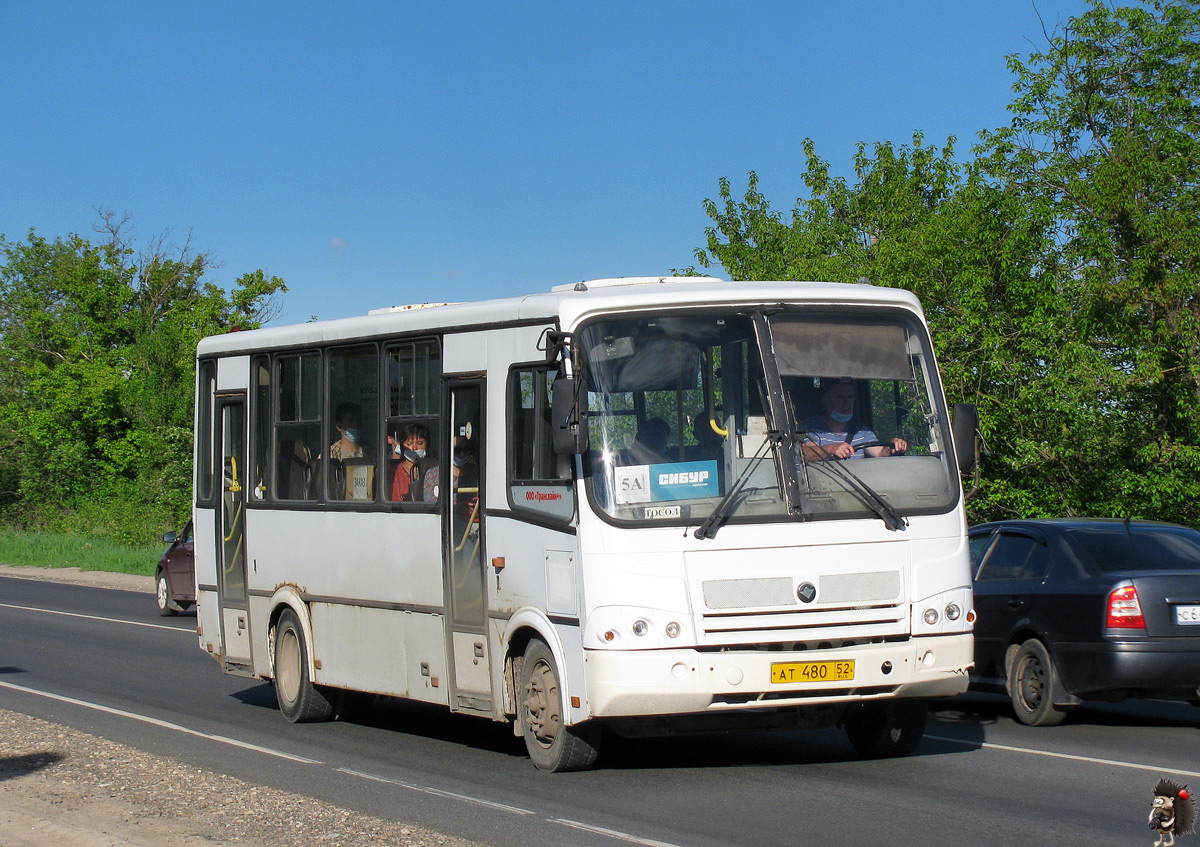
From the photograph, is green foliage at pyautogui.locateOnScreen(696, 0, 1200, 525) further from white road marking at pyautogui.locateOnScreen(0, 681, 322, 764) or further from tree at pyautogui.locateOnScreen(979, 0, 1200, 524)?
white road marking at pyautogui.locateOnScreen(0, 681, 322, 764)

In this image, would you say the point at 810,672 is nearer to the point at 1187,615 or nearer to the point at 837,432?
the point at 837,432

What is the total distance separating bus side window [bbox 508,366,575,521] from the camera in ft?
29.0

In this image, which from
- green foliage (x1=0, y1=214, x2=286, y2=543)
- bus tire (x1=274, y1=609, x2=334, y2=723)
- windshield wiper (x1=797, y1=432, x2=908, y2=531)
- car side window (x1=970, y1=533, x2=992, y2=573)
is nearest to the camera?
A: windshield wiper (x1=797, y1=432, x2=908, y2=531)

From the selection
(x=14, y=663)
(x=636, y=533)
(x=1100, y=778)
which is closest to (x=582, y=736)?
(x=636, y=533)

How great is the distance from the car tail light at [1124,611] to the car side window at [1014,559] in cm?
88

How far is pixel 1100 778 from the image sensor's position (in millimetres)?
8852

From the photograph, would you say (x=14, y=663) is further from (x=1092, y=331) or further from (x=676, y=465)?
(x=1092, y=331)

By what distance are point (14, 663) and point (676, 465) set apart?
41.1 feet

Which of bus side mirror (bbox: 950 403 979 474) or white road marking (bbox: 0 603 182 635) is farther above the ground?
bus side mirror (bbox: 950 403 979 474)

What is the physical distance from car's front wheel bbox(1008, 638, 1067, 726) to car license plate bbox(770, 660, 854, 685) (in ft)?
11.2

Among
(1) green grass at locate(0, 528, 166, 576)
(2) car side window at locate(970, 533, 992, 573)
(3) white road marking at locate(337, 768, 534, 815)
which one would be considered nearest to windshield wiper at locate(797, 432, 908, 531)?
(3) white road marking at locate(337, 768, 534, 815)

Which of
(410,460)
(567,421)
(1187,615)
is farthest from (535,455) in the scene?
(1187,615)

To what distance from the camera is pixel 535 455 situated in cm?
927

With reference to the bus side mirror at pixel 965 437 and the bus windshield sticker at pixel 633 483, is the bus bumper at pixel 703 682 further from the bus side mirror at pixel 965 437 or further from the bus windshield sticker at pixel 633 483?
the bus side mirror at pixel 965 437
